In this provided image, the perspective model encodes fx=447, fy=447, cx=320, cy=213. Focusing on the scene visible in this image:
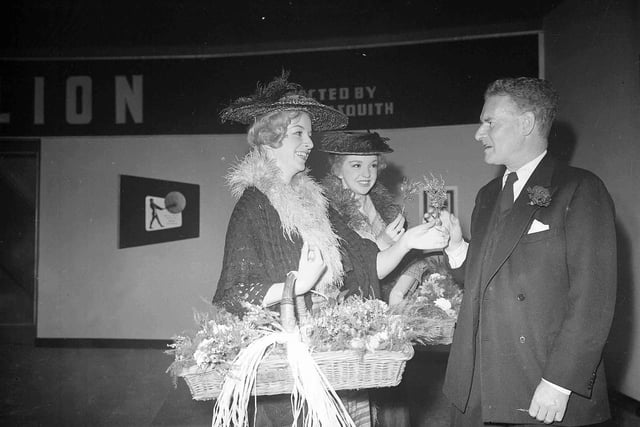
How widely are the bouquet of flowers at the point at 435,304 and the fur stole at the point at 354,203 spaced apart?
1.15 feet

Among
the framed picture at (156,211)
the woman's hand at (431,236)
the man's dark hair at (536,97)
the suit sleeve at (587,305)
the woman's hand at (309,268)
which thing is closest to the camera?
the suit sleeve at (587,305)

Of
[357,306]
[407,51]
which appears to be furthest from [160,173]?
[357,306]

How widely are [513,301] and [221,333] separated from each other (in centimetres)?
99

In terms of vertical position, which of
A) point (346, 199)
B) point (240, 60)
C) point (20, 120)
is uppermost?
point (240, 60)

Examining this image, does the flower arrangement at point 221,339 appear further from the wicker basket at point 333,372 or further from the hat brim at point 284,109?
the hat brim at point 284,109

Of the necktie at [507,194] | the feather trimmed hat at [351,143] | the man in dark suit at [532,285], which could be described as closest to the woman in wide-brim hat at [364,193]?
the feather trimmed hat at [351,143]

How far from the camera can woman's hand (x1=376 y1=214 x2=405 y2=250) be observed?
2.06 metres

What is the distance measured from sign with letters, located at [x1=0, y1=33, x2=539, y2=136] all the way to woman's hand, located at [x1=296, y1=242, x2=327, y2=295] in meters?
0.85

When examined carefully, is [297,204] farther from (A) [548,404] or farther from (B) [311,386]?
(A) [548,404]

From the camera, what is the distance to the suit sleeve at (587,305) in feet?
4.38

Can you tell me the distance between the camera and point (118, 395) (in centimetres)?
Result: 275

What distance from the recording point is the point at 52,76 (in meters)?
2.66

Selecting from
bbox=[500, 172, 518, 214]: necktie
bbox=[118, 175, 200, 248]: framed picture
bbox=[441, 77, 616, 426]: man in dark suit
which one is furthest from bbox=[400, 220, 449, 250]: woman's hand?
bbox=[118, 175, 200, 248]: framed picture

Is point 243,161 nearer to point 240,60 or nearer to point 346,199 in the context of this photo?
point 346,199
